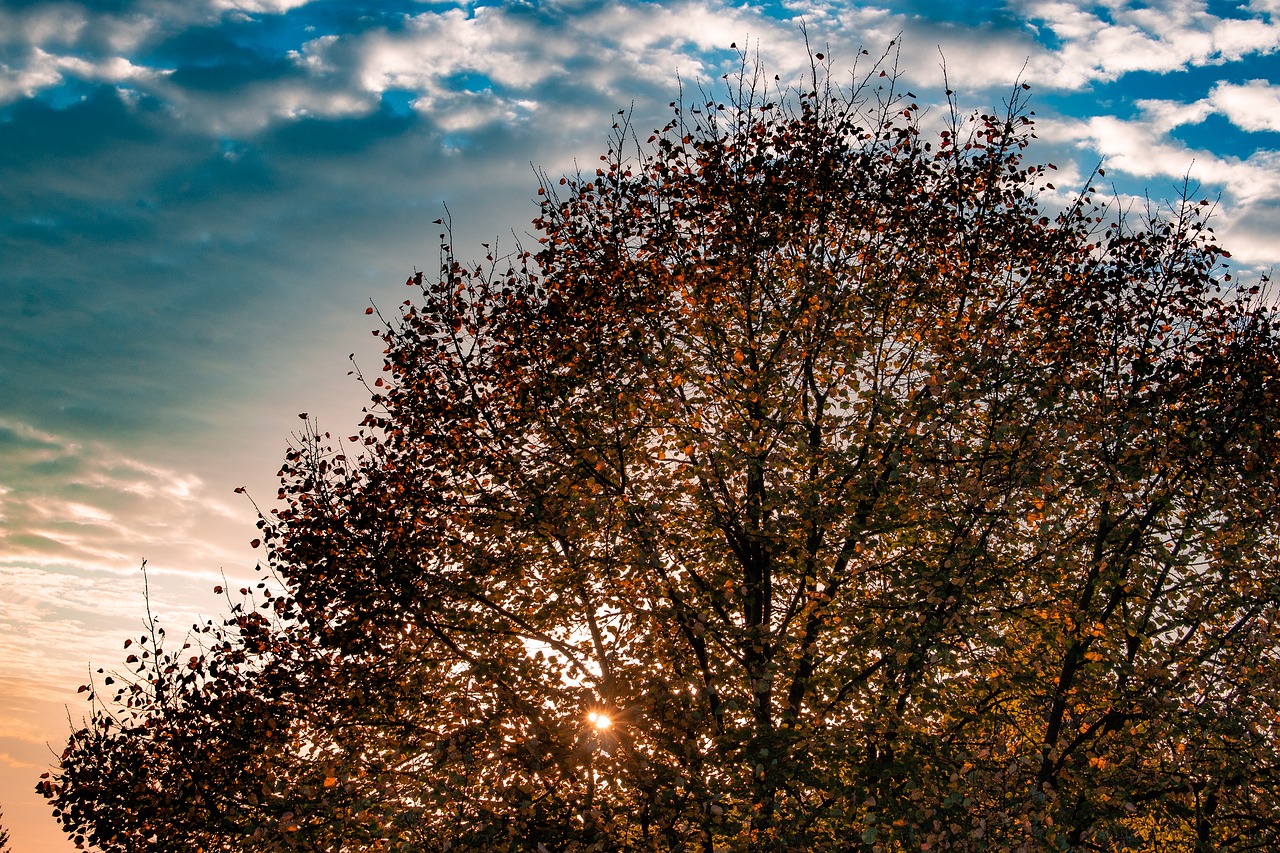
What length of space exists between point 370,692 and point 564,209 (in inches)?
383

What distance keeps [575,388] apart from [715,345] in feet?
9.23

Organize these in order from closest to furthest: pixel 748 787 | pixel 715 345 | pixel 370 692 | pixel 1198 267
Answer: pixel 748 787 < pixel 370 692 < pixel 715 345 < pixel 1198 267

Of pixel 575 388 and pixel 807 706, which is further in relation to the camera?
pixel 575 388

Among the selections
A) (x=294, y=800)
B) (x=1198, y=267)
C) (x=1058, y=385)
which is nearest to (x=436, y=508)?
(x=294, y=800)

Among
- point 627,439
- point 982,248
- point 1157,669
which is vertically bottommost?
point 1157,669

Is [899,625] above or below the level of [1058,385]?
below

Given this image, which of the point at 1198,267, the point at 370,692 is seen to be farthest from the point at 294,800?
the point at 1198,267

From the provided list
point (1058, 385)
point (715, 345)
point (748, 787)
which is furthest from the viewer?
point (715, 345)

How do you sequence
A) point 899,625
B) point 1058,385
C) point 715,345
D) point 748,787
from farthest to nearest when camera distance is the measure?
point 715,345 < point 1058,385 < point 899,625 < point 748,787

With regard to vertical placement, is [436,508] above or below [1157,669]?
above

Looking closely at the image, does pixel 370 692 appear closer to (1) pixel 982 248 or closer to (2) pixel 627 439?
(2) pixel 627 439

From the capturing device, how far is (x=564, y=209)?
17.8 m

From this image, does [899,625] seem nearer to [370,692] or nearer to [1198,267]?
[370,692]

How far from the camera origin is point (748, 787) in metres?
12.3
